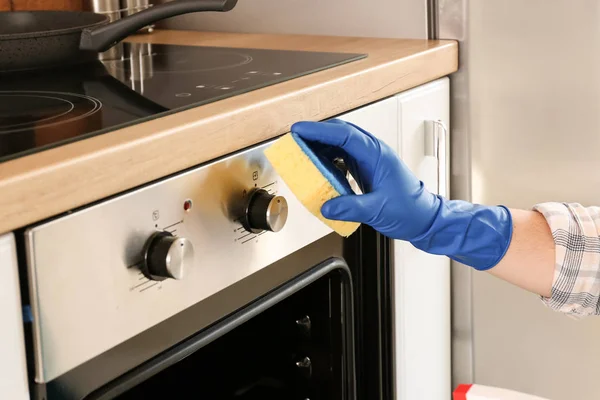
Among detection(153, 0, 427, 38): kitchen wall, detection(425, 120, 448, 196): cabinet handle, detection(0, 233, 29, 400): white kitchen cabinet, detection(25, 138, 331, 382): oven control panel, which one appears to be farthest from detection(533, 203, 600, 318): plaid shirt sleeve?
detection(0, 233, 29, 400): white kitchen cabinet

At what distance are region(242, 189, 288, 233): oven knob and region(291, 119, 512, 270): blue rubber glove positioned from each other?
0.05m

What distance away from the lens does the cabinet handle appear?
1272mm

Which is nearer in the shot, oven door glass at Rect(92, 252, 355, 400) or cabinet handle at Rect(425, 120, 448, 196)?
oven door glass at Rect(92, 252, 355, 400)

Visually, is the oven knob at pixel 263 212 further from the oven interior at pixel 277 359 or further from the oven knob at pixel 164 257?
the oven interior at pixel 277 359

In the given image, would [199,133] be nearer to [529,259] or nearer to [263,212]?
[263,212]

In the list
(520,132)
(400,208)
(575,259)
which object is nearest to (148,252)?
(400,208)

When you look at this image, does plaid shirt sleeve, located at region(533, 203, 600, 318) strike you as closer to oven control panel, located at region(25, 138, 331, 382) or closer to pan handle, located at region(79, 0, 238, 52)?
oven control panel, located at region(25, 138, 331, 382)

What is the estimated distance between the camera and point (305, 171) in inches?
34.4

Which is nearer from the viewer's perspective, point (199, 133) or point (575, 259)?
point (199, 133)

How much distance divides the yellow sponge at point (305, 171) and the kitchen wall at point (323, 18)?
0.57 m

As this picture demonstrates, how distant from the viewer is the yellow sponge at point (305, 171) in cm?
87

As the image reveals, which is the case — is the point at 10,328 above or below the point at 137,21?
below

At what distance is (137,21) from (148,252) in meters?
0.45

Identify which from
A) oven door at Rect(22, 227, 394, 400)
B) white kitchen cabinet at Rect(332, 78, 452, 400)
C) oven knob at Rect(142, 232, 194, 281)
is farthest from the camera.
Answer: white kitchen cabinet at Rect(332, 78, 452, 400)
